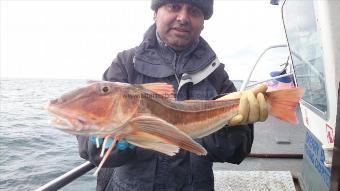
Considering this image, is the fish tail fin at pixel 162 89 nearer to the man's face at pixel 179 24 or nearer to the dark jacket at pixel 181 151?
the dark jacket at pixel 181 151

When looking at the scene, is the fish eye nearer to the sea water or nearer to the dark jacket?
the dark jacket

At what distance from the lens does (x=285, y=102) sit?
293 cm

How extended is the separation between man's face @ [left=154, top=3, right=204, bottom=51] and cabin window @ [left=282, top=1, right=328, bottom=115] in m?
1.22

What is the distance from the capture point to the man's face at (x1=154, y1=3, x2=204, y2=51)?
350cm

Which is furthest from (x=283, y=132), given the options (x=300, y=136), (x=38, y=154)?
(x=38, y=154)

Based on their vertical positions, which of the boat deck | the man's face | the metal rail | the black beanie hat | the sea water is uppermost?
the black beanie hat

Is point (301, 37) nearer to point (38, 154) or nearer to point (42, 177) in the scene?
point (42, 177)

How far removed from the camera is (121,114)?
2305mm

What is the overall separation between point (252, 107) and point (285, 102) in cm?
27

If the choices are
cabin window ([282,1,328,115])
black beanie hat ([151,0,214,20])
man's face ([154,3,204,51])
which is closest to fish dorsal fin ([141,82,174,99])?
man's face ([154,3,204,51])

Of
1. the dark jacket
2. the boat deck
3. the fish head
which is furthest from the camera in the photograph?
the boat deck

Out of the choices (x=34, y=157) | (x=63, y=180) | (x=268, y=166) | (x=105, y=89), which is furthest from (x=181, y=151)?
(x=34, y=157)

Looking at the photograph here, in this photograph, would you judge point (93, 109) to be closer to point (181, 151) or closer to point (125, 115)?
point (125, 115)

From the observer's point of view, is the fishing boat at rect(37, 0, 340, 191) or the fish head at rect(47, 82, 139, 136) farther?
the fishing boat at rect(37, 0, 340, 191)
